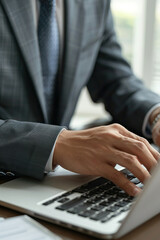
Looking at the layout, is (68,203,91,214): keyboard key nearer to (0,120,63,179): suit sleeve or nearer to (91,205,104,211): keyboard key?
(91,205,104,211): keyboard key

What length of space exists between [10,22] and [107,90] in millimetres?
464

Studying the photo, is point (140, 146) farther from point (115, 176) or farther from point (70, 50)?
point (70, 50)

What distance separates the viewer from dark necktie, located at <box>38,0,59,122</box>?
45.1 inches

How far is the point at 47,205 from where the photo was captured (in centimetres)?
62

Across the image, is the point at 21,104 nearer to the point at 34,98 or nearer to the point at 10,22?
the point at 34,98

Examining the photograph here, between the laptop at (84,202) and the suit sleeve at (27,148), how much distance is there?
2cm

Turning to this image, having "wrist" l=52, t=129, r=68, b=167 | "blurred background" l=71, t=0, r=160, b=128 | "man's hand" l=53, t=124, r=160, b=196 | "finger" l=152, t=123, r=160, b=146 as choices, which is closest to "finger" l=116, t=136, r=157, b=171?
"man's hand" l=53, t=124, r=160, b=196

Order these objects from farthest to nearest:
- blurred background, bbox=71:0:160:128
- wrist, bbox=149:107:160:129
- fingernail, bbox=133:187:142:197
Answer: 1. blurred background, bbox=71:0:160:128
2. wrist, bbox=149:107:160:129
3. fingernail, bbox=133:187:142:197

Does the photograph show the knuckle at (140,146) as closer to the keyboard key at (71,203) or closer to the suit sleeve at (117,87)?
the keyboard key at (71,203)

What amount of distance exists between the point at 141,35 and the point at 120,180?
180cm

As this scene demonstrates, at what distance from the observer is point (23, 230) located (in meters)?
0.55

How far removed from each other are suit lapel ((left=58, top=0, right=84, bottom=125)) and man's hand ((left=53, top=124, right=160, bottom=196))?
52 cm

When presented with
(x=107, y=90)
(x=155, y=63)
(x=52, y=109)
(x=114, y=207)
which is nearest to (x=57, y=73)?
(x=52, y=109)

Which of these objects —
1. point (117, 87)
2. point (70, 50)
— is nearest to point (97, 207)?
point (70, 50)
